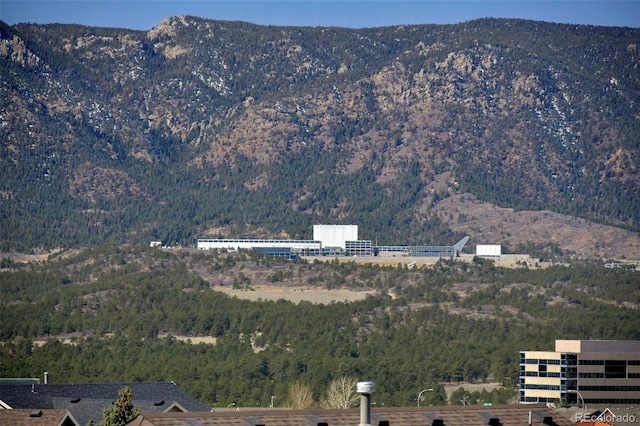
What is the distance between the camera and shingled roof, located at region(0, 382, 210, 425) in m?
113

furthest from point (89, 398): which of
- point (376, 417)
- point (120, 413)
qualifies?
point (376, 417)

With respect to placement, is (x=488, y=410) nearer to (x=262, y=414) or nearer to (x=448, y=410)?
(x=448, y=410)

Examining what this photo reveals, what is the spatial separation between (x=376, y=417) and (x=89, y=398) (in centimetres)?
4108

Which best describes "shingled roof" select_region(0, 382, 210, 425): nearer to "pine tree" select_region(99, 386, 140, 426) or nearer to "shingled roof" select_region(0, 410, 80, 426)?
"pine tree" select_region(99, 386, 140, 426)

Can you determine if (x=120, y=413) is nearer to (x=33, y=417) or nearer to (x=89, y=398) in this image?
(x=33, y=417)

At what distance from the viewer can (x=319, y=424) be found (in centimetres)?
8025

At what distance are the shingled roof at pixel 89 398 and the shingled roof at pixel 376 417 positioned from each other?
27.7 metres

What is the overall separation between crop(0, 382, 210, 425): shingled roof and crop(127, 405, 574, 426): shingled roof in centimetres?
2772

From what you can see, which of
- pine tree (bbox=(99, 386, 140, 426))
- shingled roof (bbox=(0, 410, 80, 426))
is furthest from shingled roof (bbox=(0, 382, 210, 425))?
shingled roof (bbox=(0, 410, 80, 426))

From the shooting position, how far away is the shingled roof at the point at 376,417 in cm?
7950

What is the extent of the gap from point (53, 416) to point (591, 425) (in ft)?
96.9

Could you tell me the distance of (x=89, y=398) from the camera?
4732 inches

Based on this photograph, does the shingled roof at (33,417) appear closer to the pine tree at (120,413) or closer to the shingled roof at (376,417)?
the pine tree at (120,413)

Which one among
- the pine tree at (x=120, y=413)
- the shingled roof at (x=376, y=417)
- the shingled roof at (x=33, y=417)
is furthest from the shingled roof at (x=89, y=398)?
the shingled roof at (x=376, y=417)
